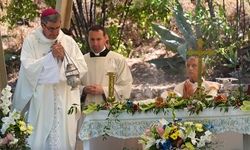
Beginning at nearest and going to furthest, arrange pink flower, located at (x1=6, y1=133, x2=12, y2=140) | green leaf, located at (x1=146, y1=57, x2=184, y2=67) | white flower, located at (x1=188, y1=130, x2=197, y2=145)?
white flower, located at (x1=188, y1=130, x2=197, y2=145), pink flower, located at (x1=6, y1=133, x2=12, y2=140), green leaf, located at (x1=146, y1=57, x2=184, y2=67)

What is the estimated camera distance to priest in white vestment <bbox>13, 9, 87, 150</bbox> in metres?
3.28

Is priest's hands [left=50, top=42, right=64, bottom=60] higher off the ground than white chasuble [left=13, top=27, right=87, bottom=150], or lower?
higher

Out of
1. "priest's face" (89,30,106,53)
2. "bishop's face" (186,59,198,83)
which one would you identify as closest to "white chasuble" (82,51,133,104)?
"priest's face" (89,30,106,53)

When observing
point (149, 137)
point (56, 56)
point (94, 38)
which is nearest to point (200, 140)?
point (149, 137)

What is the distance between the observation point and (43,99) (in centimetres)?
343

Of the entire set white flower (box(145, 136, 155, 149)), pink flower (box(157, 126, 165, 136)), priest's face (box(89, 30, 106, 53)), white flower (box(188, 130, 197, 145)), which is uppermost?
priest's face (box(89, 30, 106, 53))

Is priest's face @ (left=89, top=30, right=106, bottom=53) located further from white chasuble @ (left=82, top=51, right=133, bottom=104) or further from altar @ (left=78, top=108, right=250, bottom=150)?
altar @ (left=78, top=108, right=250, bottom=150)

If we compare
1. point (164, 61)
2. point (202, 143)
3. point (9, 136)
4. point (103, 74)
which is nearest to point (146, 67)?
point (164, 61)

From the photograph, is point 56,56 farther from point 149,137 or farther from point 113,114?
point 149,137

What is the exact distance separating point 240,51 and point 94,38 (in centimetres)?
559

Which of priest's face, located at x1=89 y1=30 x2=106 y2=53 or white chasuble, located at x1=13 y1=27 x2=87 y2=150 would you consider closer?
white chasuble, located at x1=13 y1=27 x2=87 y2=150

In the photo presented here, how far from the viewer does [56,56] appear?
10.6 ft

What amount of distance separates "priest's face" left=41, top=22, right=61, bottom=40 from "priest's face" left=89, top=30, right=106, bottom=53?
1.91 feet

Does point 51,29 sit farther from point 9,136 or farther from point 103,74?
point 9,136
